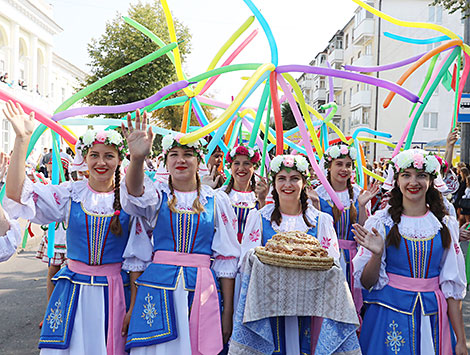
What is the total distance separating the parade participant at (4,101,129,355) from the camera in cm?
303

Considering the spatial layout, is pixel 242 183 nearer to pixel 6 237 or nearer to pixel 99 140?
pixel 99 140

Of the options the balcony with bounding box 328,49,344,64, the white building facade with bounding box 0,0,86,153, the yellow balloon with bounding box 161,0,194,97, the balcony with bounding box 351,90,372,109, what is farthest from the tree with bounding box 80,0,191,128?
the balcony with bounding box 328,49,344,64

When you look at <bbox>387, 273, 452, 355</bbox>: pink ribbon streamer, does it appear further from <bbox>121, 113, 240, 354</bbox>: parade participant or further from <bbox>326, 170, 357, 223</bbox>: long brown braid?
<bbox>326, 170, 357, 223</bbox>: long brown braid

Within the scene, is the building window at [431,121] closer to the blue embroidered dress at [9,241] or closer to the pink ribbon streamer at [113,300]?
the pink ribbon streamer at [113,300]

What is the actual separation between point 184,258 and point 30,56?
32172 millimetres

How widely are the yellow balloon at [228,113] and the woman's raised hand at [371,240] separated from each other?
1.13 metres

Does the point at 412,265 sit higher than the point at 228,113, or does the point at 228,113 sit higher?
the point at 228,113

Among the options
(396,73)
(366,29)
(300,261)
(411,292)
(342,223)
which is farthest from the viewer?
(366,29)

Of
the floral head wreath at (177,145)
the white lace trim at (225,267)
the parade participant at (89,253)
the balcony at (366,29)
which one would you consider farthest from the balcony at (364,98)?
the parade participant at (89,253)

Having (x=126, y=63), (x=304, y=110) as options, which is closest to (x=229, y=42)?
(x=304, y=110)

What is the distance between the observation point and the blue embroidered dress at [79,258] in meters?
3.02

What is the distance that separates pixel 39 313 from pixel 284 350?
3.73 meters

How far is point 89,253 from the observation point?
3158mm

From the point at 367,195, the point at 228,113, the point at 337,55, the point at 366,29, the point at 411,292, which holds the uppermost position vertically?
the point at 366,29
